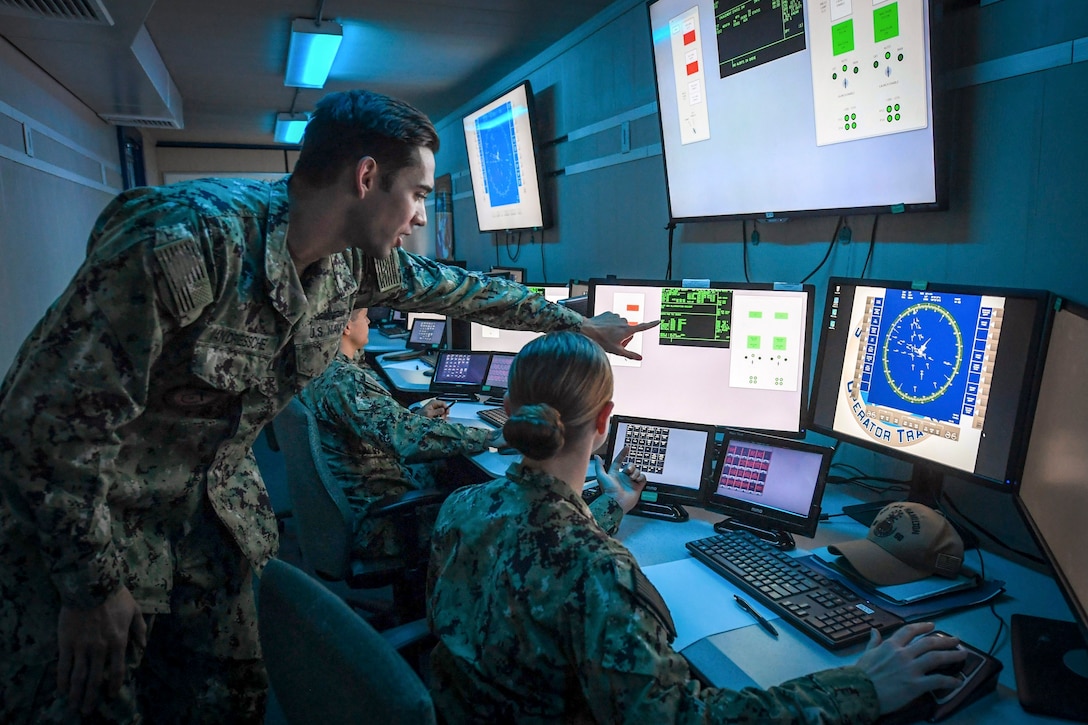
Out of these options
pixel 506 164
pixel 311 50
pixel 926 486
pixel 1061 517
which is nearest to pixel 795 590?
pixel 1061 517

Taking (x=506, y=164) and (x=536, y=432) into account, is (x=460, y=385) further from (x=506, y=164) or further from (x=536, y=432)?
(x=536, y=432)

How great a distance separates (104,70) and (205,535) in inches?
166

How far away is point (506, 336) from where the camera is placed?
3.01m

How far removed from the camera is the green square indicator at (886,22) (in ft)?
4.87

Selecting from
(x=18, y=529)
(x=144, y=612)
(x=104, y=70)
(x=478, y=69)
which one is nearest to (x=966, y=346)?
(x=144, y=612)

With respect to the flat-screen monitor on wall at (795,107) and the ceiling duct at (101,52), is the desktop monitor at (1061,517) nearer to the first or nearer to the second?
the flat-screen monitor on wall at (795,107)

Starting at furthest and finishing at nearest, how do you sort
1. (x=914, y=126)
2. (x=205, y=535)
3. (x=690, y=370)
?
(x=690, y=370) → (x=914, y=126) → (x=205, y=535)

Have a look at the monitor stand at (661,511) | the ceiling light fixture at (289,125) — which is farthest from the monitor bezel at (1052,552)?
the ceiling light fixture at (289,125)

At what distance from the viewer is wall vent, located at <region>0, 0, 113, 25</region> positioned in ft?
9.16

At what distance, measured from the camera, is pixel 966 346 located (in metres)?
1.25

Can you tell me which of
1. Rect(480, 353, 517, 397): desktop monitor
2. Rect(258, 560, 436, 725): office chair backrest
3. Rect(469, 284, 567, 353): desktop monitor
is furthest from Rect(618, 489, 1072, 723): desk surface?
Rect(469, 284, 567, 353): desktop monitor

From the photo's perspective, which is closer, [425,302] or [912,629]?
[912,629]

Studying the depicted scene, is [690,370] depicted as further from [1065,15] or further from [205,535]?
[205,535]

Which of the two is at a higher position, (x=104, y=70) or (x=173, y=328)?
(x=104, y=70)
